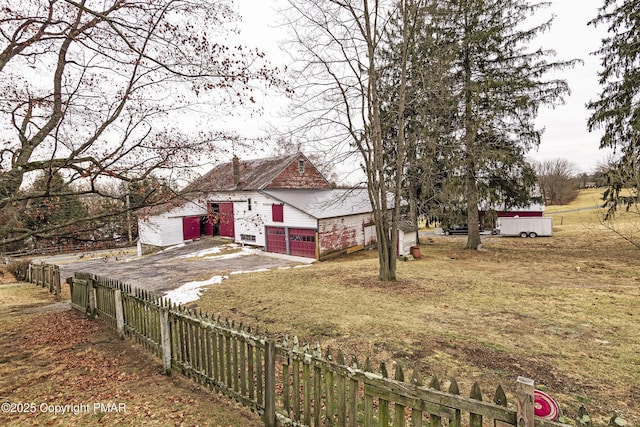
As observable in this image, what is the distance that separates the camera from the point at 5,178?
5.21 m

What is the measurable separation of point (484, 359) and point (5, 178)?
8.77m

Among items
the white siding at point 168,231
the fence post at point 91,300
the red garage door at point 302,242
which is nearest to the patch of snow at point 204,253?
the white siding at point 168,231

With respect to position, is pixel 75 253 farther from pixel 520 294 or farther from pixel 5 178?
pixel 520 294

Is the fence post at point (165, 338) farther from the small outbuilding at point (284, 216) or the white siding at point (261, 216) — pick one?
the white siding at point (261, 216)

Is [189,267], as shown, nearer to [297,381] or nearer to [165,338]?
[165,338]

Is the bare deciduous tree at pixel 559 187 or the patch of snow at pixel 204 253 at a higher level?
the bare deciduous tree at pixel 559 187

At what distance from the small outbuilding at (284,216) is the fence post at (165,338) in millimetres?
11008

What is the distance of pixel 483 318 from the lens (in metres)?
7.50

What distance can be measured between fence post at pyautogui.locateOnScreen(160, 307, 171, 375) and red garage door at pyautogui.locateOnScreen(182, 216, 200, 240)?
25.4 meters

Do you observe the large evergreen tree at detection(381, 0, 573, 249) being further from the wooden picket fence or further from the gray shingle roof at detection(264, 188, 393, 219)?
the wooden picket fence

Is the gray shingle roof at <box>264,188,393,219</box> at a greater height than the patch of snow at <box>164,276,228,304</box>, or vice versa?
the gray shingle roof at <box>264,188,393,219</box>

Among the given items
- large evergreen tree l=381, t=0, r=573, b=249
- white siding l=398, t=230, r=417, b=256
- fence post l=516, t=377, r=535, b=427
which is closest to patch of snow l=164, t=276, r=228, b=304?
white siding l=398, t=230, r=417, b=256

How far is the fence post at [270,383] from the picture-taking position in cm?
352

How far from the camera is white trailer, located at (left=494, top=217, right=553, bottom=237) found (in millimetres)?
25359
